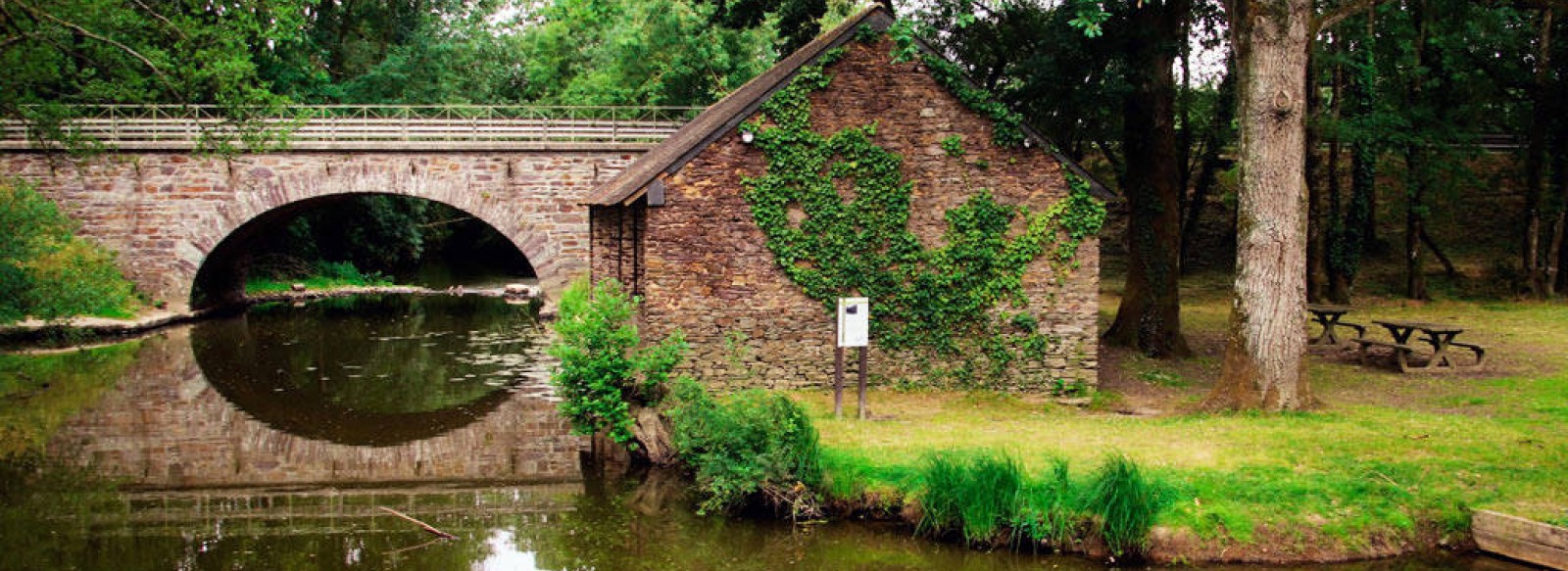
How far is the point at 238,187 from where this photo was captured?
973 inches

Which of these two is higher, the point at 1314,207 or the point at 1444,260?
the point at 1314,207

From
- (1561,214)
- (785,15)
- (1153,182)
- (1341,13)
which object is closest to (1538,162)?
(1561,214)

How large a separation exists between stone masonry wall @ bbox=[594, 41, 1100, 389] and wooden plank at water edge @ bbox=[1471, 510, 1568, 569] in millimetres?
5792

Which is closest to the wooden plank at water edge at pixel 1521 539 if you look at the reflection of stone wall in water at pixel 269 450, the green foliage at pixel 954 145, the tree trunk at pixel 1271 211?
the tree trunk at pixel 1271 211

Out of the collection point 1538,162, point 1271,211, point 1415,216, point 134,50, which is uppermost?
point 134,50

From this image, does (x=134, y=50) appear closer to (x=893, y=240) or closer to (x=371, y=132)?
(x=371, y=132)

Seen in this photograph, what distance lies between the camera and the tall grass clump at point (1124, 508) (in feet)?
28.2

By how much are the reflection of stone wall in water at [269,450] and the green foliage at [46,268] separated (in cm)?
501

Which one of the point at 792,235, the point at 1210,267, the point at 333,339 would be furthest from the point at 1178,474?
the point at 1210,267

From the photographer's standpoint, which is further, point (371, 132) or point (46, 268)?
point (371, 132)

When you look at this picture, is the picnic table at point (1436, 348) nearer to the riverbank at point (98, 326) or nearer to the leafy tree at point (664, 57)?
the riverbank at point (98, 326)

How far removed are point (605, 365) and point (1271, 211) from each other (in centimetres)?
670

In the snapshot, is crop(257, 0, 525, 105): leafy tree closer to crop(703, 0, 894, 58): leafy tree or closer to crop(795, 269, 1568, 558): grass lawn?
crop(703, 0, 894, 58): leafy tree

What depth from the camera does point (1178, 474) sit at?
9359mm
